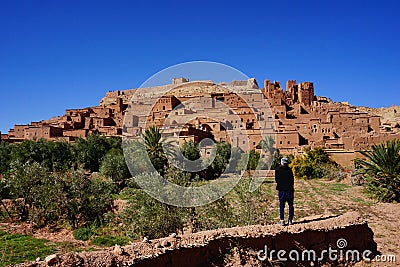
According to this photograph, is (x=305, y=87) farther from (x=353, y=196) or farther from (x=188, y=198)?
(x=188, y=198)

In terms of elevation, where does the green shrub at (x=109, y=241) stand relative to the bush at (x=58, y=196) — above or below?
below

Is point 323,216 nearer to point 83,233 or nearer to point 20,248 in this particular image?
point 83,233

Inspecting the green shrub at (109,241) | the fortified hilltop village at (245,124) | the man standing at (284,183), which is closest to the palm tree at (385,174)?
the man standing at (284,183)

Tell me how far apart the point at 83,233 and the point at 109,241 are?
1.56m

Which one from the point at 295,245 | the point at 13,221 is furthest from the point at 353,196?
the point at 13,221

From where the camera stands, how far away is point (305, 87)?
4681 centimetres

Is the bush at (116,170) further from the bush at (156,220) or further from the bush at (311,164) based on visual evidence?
the bush at (156,220)

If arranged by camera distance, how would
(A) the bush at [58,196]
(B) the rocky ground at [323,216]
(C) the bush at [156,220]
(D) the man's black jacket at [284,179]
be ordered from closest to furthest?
(B) the rocky ground at [323,216] < (D) the man's black jacket at [284,179] < (C) the bush at [156,220] < (A) the bush at [58,196]

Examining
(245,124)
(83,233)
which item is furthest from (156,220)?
(245,124)

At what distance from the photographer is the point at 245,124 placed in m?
34.7

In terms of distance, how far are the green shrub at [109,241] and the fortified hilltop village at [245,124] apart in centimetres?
1832

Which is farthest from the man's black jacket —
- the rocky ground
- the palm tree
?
the palm tree

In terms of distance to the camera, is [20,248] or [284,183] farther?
[20,248]

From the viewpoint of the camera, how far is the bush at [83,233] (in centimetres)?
1027
